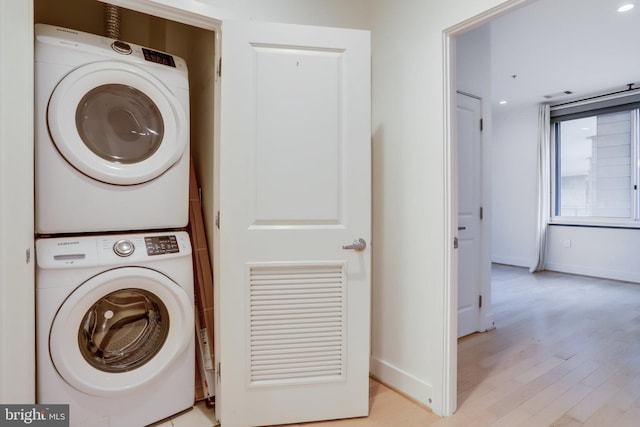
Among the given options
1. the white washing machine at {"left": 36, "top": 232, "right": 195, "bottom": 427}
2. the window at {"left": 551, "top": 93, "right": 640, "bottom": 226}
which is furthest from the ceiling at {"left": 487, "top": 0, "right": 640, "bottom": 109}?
the white washing machine at {"left": 36, "top": 232, "right": 195, "bottom": 427}

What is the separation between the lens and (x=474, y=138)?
2910 millimetres

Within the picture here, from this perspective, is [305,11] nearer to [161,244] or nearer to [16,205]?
[161,244]

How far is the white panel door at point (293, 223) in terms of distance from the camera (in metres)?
1.60

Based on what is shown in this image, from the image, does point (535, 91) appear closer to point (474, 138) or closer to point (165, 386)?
point (474, 138)

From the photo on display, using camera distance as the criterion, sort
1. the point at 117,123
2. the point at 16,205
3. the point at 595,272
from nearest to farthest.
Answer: the point at 16,205 < the point at 117,123 < the point at 595,272

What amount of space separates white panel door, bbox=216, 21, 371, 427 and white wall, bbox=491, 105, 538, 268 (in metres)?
4.86

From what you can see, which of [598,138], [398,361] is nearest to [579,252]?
[598,138]

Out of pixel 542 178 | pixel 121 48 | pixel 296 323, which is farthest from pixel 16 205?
pixel 542 178

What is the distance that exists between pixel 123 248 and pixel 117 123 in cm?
60

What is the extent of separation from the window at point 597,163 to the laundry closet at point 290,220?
493 centimetres

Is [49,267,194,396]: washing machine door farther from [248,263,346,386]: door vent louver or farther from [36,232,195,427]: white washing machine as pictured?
[248,263,346,386]: door vent louver

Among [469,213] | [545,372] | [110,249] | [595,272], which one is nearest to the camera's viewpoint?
[110,249]

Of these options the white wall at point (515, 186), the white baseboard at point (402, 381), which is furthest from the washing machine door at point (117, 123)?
the white wall at point (515, 186)

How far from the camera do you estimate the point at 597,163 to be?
5.01 meters
